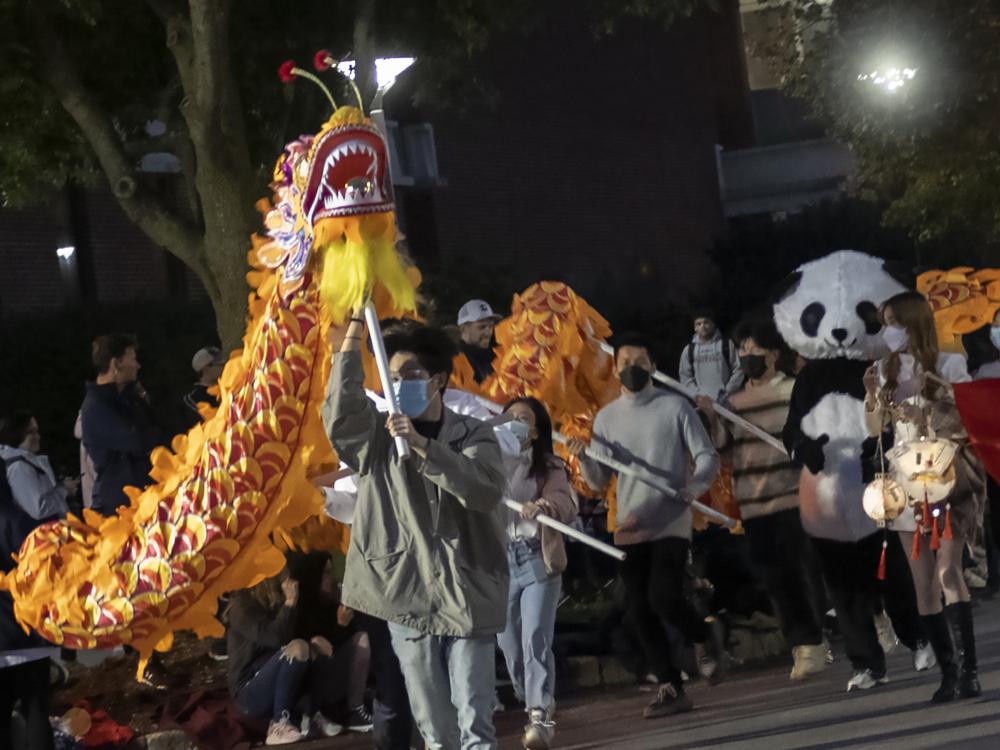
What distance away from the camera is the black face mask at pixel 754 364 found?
42.3ft

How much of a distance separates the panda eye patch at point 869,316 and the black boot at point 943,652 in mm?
1963

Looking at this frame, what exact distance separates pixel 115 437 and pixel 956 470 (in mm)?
4629

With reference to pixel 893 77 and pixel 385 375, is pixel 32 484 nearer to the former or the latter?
pixel 385 375

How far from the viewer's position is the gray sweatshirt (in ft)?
37.1

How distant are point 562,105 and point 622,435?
2144 cm

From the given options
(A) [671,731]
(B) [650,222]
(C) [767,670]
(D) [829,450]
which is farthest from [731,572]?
(B) [650,222]

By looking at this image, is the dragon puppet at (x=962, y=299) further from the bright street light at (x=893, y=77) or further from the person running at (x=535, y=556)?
the bright street light at (x=893, y=77)

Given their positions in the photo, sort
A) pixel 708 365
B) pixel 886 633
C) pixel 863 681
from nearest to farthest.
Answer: pixel 863 681 < pixel 886 633 < pixel 708 365

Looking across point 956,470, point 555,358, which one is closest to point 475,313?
point 555,358

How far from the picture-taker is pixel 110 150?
47.9 feet

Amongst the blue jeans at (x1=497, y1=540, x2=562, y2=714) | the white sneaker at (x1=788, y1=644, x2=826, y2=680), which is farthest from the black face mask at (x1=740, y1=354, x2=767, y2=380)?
the blue jeans at (x1=497, y1=540, x2=562, y2=714)

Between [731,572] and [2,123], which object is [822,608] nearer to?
[731,572]

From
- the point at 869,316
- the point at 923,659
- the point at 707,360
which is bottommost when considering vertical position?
the point at 923,659

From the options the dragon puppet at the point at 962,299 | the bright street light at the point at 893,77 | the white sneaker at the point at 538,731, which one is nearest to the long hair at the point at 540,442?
the white sneaker at the point at 538,731
